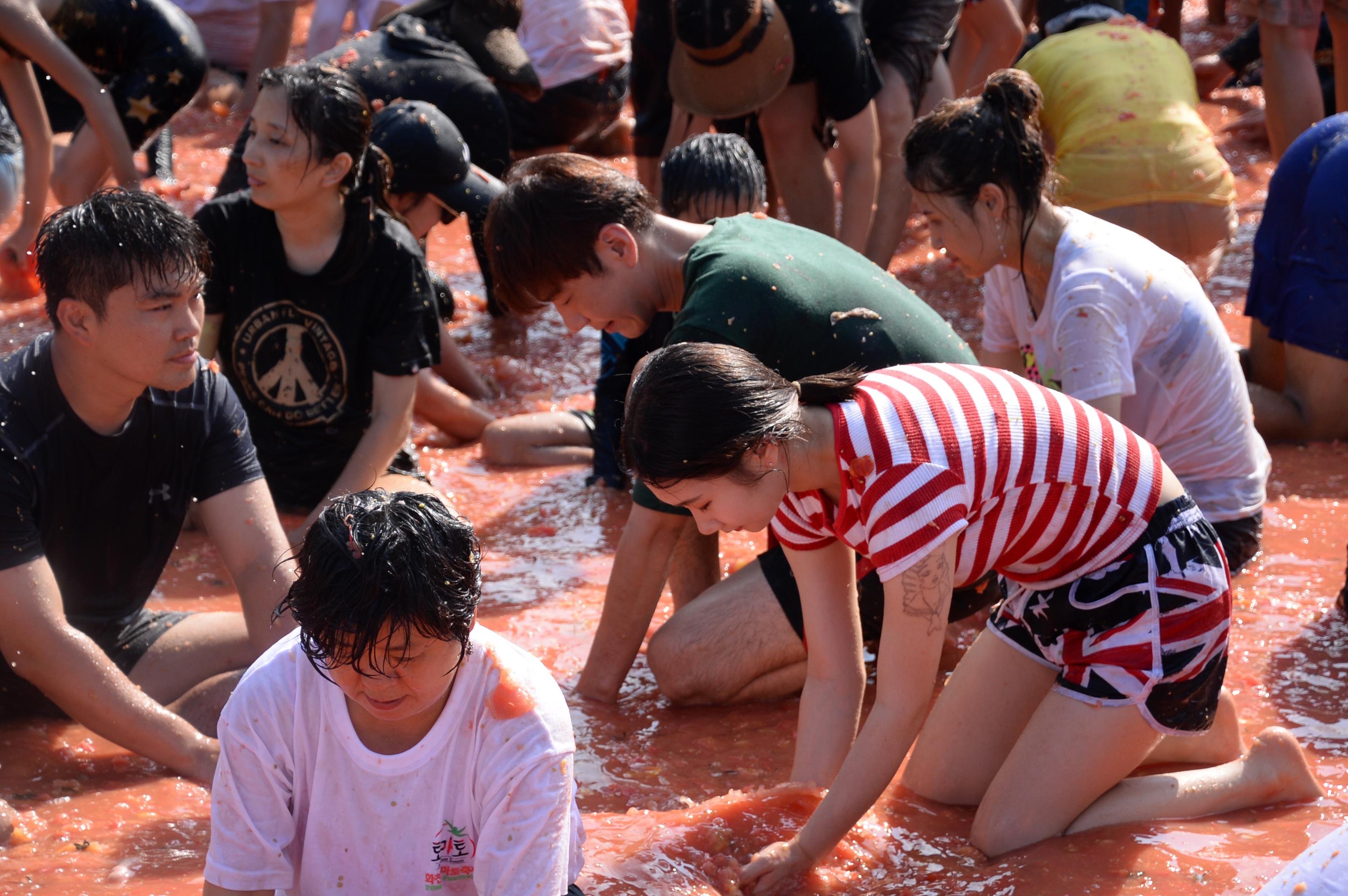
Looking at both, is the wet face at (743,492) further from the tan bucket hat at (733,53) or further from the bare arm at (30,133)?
the bare arm at (30,133)

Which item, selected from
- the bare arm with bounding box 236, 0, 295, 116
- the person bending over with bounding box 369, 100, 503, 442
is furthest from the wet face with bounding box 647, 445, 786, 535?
the bare arm with bounding box 236, 0, 295, 116

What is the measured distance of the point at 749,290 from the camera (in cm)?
242

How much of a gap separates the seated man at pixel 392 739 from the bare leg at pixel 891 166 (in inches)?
146

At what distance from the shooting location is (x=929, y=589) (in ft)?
6.41

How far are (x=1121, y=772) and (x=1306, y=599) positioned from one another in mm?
1181

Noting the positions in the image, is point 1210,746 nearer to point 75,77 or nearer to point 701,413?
point 701,413

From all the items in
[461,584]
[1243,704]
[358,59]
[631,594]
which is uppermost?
[358,59]

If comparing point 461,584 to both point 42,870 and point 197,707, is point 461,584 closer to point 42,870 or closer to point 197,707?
point 42,870

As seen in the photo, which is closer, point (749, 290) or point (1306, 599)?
point (749, 290)

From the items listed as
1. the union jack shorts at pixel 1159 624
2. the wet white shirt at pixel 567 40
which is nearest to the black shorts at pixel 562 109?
the wet white shirt at pixel 567 40

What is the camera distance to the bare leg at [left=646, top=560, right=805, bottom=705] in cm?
→ 280

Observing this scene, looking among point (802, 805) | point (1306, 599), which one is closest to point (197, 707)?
point (802, 805)

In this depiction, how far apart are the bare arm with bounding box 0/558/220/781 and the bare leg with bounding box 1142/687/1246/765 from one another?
1.84 metres

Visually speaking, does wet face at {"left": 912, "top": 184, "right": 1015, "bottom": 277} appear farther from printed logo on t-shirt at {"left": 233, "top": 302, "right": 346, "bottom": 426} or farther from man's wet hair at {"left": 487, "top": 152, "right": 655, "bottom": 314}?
printed logo on t-shirt at {"left": 233, "top": 302, "right": 346, "bottom": 426}
